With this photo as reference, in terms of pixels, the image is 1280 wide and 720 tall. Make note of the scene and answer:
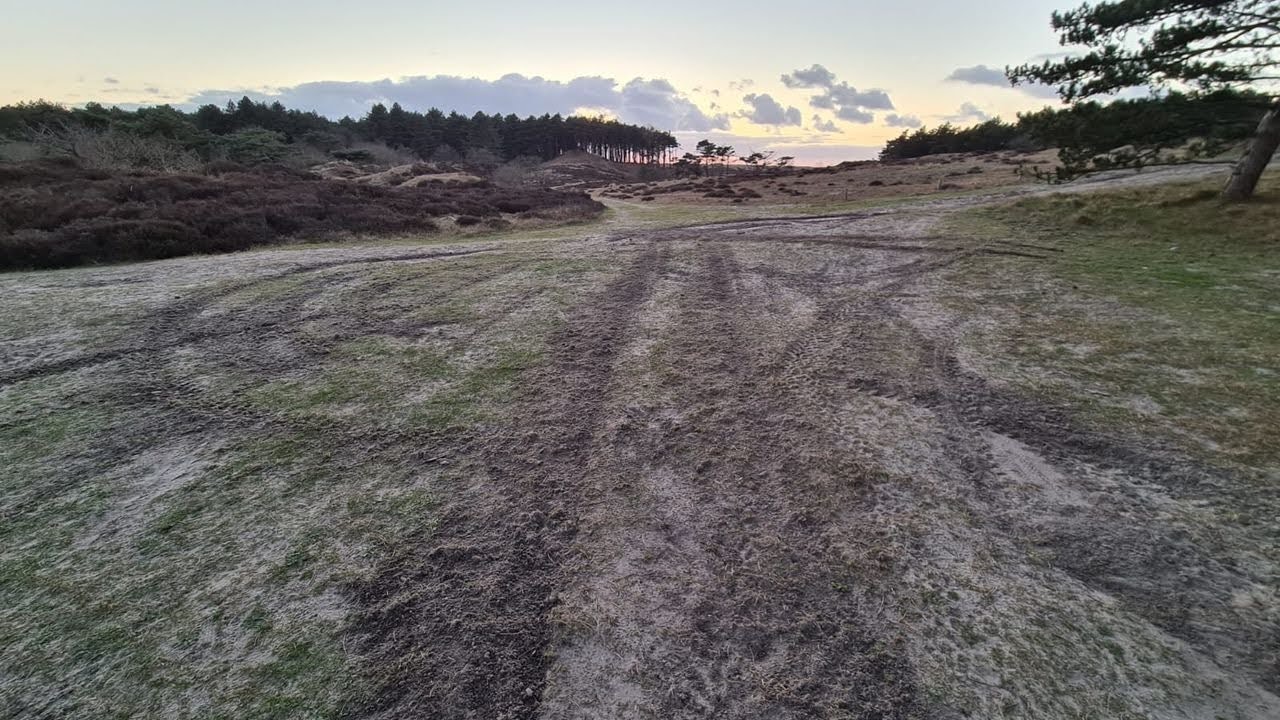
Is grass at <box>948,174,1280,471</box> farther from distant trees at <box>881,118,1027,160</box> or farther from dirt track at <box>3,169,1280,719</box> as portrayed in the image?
distant trees at <box>881,118,1027,160</box>

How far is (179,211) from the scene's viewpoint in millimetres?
16766

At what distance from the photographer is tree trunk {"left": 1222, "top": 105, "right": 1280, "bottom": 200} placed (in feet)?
41.2

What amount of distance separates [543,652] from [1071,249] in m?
14.7

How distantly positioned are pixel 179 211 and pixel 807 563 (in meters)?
21.9

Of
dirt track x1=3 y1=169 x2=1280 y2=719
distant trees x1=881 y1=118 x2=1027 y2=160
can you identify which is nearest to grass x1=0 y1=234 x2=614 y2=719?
dirt track x1=3 y1=169 x2=1280 y2=719

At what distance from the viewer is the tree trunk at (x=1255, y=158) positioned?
12.5 meters

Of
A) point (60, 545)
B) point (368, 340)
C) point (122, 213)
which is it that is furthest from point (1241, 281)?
point (122, 213)

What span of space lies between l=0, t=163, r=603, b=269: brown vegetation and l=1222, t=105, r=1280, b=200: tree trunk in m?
22.3

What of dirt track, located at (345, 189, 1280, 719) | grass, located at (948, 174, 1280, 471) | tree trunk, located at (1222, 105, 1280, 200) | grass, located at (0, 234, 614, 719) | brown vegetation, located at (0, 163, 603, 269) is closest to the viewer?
dirt track, located at (345, 189, 1280, 719)

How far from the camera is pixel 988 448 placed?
15.4 ft

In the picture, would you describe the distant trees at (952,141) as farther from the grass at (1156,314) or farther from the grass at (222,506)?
the grass at (222,506)

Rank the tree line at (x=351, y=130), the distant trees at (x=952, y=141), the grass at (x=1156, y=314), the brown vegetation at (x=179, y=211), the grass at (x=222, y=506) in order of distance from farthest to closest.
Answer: the distant trees at (x=952, y=141) → the tree line at (x=351, y=130) → the brown vegetation at (x=179, y=211) → the grass at (x=1156, y=314) → the grass at (x=222, y=506)

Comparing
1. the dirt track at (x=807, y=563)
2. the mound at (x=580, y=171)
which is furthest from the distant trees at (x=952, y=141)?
the dirt track at (x=807, y=563)

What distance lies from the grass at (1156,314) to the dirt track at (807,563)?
779 millimetres
